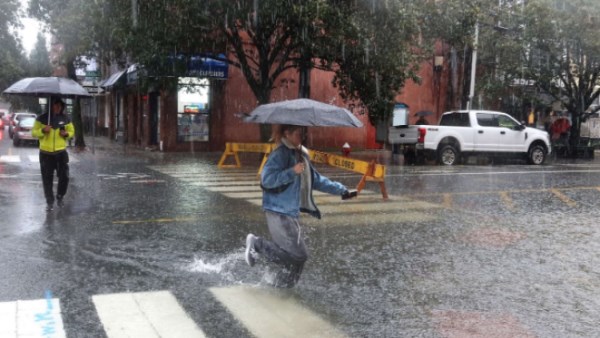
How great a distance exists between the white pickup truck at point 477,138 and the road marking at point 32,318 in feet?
53.2

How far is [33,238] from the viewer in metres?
7.80

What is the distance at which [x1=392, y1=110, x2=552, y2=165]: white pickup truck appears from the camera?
20.2 metres

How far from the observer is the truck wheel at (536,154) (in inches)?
851

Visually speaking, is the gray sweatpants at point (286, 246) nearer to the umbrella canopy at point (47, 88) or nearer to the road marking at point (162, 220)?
the road marking at point (162, 220)

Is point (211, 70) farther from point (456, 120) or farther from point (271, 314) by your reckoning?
point (271, 314)

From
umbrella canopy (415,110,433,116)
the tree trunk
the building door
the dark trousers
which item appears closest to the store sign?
the building door

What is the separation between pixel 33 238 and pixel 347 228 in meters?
4.17

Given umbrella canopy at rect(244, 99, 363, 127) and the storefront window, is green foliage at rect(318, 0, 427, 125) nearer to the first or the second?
the storefront window

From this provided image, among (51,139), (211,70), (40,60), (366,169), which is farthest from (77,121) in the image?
(40,60)

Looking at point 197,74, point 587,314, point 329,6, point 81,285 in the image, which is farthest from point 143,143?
point 587,314

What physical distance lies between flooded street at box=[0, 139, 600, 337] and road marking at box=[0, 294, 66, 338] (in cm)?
11

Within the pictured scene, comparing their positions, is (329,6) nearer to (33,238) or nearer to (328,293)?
(33,238)

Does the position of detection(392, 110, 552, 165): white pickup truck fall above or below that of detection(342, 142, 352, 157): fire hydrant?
above

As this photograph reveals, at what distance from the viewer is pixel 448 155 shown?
20469 mm
